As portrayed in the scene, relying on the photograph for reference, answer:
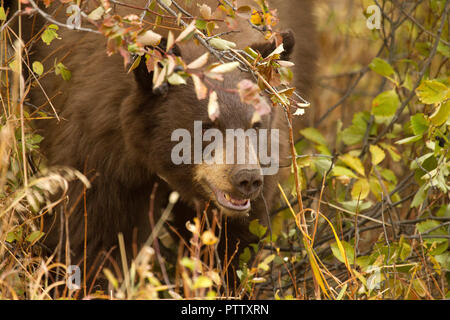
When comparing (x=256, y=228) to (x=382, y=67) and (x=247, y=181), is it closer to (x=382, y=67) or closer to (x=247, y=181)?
(x=247, y=181)

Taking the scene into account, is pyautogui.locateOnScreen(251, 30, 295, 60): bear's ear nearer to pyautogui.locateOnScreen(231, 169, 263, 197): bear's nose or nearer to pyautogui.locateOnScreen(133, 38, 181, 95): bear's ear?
pyautogui.locateOnScreen(133, 38, 181, 95): bear's ear

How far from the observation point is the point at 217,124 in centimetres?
391

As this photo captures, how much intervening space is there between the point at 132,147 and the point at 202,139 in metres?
0.45

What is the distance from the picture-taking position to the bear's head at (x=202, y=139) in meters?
3.88

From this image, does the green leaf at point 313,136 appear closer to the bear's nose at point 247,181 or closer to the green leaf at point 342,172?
the green leaf at point 342,172

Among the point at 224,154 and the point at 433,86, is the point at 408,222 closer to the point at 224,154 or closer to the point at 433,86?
the point at 433,86

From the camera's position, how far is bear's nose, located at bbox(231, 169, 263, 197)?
376 centimetres

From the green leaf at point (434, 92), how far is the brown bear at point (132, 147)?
0.80 metres

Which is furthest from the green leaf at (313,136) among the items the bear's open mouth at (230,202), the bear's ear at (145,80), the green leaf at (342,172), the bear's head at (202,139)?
the bear's ear at (145,80)

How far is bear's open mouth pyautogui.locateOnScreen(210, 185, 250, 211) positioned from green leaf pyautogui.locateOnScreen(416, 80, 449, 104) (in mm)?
1125

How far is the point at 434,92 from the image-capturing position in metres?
3.84

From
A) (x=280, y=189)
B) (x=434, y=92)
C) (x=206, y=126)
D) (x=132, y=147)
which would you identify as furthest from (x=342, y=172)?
(x=132, y=147)

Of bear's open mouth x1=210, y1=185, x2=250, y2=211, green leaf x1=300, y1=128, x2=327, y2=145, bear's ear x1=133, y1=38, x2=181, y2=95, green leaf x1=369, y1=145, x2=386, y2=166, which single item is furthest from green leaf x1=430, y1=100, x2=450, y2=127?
bear's ear x1=133, y1=38, x2=181, y2=95
